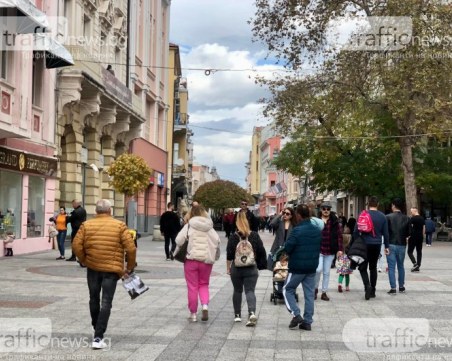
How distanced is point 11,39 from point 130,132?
15379 mm

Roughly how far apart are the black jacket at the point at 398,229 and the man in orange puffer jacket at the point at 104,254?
22.8 ft

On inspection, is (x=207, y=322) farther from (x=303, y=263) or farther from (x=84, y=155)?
(x=84, y=155)

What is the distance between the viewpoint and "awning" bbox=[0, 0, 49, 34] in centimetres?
1793

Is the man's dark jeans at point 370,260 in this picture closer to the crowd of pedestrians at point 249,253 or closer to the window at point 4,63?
the crowd of pedestrians at point 249,253

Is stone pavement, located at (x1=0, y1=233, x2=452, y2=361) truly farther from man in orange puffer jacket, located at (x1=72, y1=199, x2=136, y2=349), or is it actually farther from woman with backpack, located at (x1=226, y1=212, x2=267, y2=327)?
man in orange puffer jacket, located at (x1=72, y1=199, x2=136, y2=349)

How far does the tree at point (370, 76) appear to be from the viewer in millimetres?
30125

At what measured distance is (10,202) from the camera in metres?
21.5

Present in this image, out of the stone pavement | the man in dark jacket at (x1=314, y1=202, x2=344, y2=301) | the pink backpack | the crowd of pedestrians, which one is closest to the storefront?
the stone pavement

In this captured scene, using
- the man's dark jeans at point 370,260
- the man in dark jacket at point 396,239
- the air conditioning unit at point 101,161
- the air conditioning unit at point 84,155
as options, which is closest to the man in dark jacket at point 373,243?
the man's dark jeans at point 370,260

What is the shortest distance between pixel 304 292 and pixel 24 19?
12796mm

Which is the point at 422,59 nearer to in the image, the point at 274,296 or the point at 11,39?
the point at 11,39

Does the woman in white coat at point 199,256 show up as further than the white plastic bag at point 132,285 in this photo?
Yes

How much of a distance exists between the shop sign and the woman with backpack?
12029mm

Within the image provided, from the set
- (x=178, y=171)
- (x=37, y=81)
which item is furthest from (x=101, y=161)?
(x=178, y=171)
